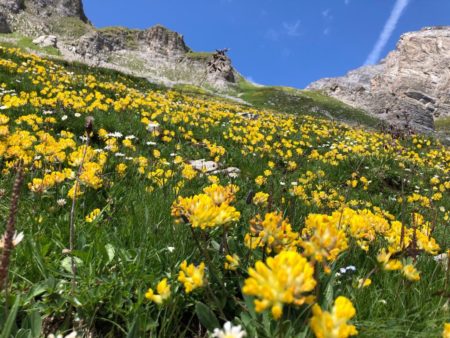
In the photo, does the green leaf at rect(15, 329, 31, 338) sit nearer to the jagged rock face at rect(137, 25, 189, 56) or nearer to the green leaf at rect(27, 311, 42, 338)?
the green leaf at rect(27, 311, 42, 338)

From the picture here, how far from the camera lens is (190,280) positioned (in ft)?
5.35

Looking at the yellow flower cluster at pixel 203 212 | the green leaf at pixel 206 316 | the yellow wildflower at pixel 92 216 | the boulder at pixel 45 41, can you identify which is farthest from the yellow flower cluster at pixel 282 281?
the boulder at pixel 45 41

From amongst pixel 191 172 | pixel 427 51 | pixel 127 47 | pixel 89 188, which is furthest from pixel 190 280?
pixel 427 51

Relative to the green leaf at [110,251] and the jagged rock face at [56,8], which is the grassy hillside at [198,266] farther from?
the jagged rock face at [56,8]

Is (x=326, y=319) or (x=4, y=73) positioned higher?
(x=4, y=73)

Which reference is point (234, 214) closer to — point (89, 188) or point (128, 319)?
point (128, 319)

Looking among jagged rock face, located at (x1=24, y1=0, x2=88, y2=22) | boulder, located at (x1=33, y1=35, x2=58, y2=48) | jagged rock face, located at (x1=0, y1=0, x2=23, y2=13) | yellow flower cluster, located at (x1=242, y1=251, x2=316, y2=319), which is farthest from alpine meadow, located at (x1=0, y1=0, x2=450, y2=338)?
jagged rock face, located at (x1=24, y1=0, x2=88, y2=22)

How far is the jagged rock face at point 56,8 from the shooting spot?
111m

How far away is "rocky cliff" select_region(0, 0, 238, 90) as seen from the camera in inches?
3863

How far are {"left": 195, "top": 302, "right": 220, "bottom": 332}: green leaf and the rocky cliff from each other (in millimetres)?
92242

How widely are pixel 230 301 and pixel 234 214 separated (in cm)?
71

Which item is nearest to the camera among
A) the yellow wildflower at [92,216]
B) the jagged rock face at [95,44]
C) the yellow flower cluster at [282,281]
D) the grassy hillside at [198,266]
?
the yellow flower cluster at [282,281]

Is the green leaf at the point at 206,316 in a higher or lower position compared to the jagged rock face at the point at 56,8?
lower

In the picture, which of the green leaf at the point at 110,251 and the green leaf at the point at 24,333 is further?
the green leaf at the point at 110,251
